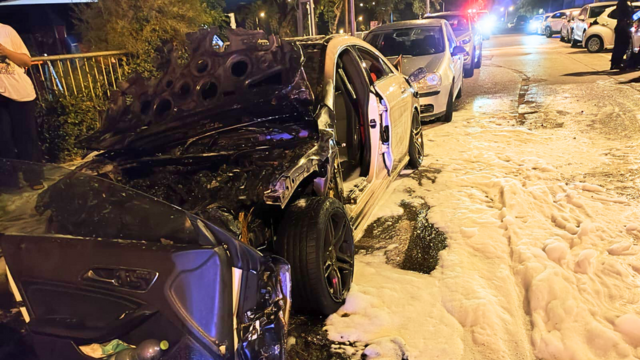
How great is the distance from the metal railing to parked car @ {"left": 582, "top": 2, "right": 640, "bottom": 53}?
52.0 feet

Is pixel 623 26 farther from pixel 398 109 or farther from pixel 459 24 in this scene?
pixel 398 109

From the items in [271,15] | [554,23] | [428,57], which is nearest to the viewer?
[428,57]

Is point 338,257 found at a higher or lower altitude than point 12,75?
lower

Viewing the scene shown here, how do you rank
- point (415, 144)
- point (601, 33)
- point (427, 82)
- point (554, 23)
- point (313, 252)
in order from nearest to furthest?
point (313, 252) → point (415, 144) → point (427, 82) → point (601, 33) → point (554, 23)

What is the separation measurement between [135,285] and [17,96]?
4.25 meters

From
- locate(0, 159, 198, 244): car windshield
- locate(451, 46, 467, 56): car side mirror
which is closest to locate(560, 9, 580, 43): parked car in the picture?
locate(451, 46, 467, 56): car side mirror

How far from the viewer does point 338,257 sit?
121 inches

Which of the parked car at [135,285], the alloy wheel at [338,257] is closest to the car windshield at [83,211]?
the parked car at [135,285]

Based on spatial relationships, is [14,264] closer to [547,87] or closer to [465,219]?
[465,219]

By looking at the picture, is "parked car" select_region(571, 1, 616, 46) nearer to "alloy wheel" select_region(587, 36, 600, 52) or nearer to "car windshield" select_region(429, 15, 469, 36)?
A: "alloy wheel" select_region(587, 36, 600, 52)

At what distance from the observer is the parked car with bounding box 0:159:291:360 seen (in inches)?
60.0

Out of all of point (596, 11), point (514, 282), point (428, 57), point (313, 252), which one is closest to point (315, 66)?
point (313, 252)

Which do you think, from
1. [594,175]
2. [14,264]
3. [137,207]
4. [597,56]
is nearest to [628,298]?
[594,175]

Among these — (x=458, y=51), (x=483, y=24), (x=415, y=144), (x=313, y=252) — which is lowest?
(x=415, y=144)
